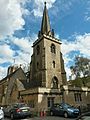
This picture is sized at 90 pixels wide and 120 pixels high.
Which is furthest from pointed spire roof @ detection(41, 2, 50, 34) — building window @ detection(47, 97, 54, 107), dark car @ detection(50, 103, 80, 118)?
dark car @ detection(50, 103, 80, 118)

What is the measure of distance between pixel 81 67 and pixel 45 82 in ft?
51.9

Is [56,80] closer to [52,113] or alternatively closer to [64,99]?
[64,99]

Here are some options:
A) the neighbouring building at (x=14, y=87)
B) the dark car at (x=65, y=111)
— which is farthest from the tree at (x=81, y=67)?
the dark car at (x=65, y=111)

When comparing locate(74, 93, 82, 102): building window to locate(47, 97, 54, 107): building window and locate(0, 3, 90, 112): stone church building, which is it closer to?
locate(0, 3, 90, 112): stone church building

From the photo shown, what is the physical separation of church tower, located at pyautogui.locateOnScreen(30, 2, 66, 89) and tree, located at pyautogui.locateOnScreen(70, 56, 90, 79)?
773 centimetres

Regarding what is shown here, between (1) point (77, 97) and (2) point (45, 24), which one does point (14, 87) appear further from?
(2) point (45, 24)

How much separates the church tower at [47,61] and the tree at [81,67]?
304 inches

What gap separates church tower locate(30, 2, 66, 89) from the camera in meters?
42.2

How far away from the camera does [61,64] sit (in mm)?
46844

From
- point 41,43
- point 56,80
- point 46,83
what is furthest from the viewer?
point 41,43

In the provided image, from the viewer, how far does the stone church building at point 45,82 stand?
34.7 meters

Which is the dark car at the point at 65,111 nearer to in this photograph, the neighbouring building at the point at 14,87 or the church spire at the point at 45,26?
the neighbouring building at the point at 14,87

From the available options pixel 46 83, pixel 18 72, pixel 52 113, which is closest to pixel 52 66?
pixel 46 83

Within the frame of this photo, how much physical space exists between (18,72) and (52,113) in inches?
977
